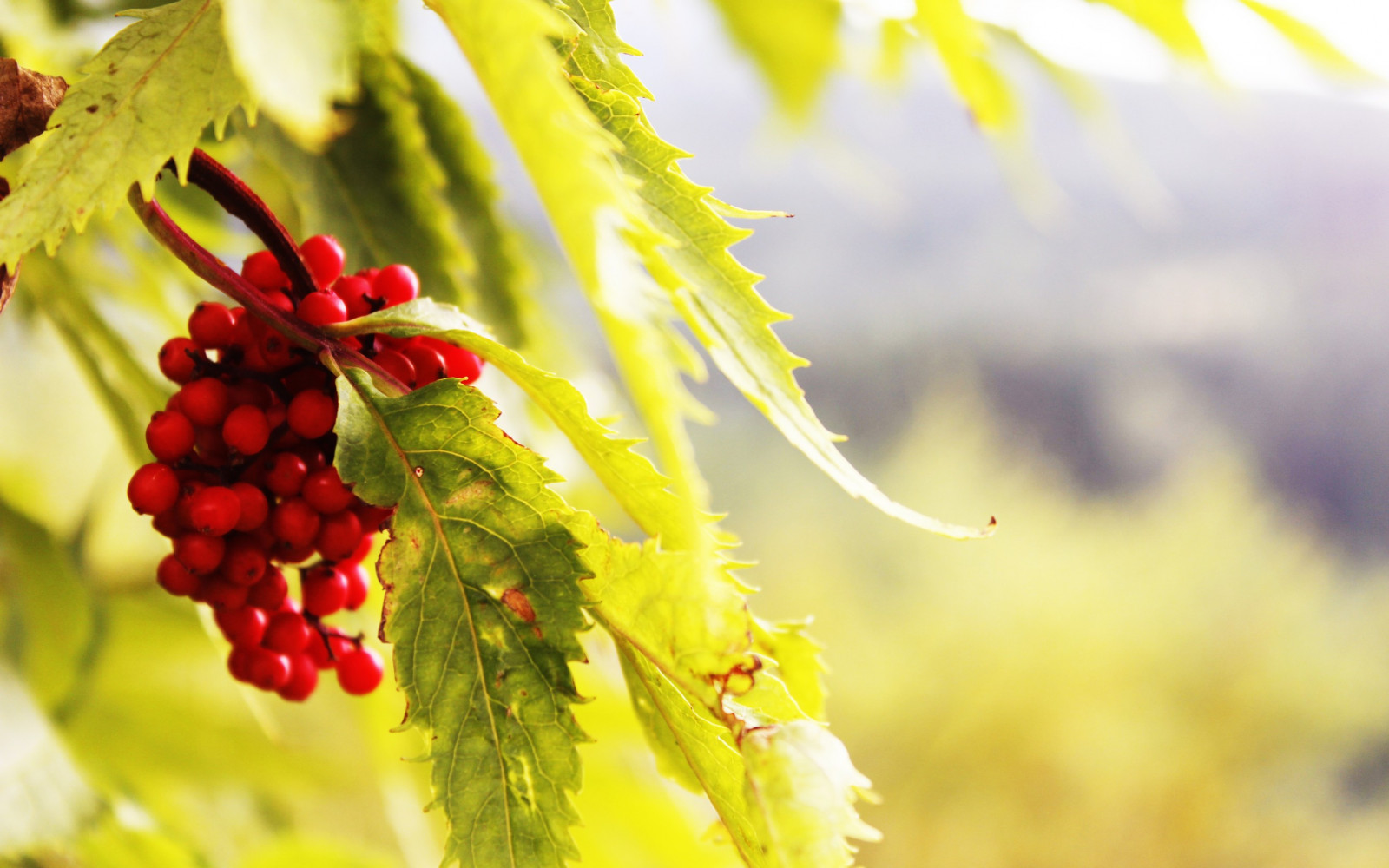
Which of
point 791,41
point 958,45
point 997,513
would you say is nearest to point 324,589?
point 958,45

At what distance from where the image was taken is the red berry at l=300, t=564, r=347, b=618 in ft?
0.73

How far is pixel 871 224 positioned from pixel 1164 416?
1214 millimetres

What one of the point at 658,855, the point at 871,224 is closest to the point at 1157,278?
the point at 871,224

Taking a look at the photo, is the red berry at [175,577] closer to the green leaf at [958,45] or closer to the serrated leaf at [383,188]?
the serrated leaf at [383,188]

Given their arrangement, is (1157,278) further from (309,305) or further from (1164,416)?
(309,305)

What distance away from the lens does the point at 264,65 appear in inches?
3.6

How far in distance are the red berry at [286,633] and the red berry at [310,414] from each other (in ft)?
0.20

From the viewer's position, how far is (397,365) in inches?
7.5

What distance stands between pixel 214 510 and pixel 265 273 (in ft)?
0.16

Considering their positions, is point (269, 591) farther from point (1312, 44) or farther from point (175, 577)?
point (1312, 44)

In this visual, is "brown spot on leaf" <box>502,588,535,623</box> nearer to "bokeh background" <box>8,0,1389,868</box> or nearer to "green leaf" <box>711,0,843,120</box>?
"bokeh background" <box>8,0,1389,868</box>

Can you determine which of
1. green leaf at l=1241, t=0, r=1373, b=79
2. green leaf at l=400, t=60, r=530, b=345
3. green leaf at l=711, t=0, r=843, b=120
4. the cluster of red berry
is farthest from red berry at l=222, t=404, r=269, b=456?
green leaf at l=711, t=0, r=843, b=120

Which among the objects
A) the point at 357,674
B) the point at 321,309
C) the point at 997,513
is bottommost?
the point at 997,513

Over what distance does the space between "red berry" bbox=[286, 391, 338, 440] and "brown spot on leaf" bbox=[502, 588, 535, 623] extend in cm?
5
